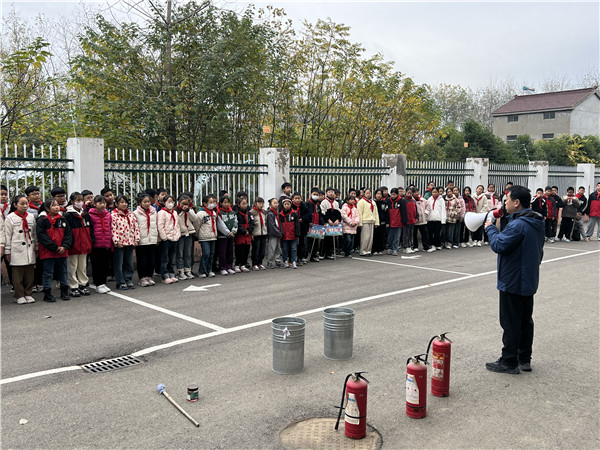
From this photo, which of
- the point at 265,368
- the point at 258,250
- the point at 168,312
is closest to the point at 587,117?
the point at 258,250

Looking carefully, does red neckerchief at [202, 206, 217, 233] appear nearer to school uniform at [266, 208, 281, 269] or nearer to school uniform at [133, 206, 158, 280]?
school uniform at [133, 206, 158, 280]

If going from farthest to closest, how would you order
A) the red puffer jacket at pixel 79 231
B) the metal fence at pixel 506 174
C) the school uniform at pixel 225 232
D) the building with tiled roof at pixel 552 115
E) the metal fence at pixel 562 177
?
the building with tiled roof at pixel 552 115 → the metal fence at pixel 562 177 → the metal fence at pixel 506 174 → the school uniform at pixel 225 232 → the red puffer jacket at pixel 79 231

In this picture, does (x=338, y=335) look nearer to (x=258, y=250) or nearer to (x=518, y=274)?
(x=518, y=274)

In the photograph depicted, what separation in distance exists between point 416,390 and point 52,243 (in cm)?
706

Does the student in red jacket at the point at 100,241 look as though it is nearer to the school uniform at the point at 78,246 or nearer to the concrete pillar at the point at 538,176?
the school uniform at the point at 78,246

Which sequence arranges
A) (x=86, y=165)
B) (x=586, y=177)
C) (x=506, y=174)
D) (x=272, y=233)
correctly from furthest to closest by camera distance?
1. (x=586, y=177)
2. (x=506, y=174)
3. (x=272, y=233)
4. (x=86, y=165)

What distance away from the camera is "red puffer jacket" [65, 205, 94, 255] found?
9.90m

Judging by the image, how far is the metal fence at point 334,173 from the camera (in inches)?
627

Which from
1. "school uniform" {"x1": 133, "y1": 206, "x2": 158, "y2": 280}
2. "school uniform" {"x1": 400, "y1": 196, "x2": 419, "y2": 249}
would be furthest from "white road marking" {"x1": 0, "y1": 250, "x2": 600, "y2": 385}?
"school uniform" {"x1": 400, "y1": 196, "x2": 419, "y2": 249}

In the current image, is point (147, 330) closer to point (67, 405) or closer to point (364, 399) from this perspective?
point (67, 405)

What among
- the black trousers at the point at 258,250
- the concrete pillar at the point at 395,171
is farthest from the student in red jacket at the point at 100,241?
the concrete pillar at the point at 395,171

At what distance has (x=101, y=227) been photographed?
10.3 m

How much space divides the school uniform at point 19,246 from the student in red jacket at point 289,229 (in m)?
5.67

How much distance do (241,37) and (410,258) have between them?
8430 millimetres
